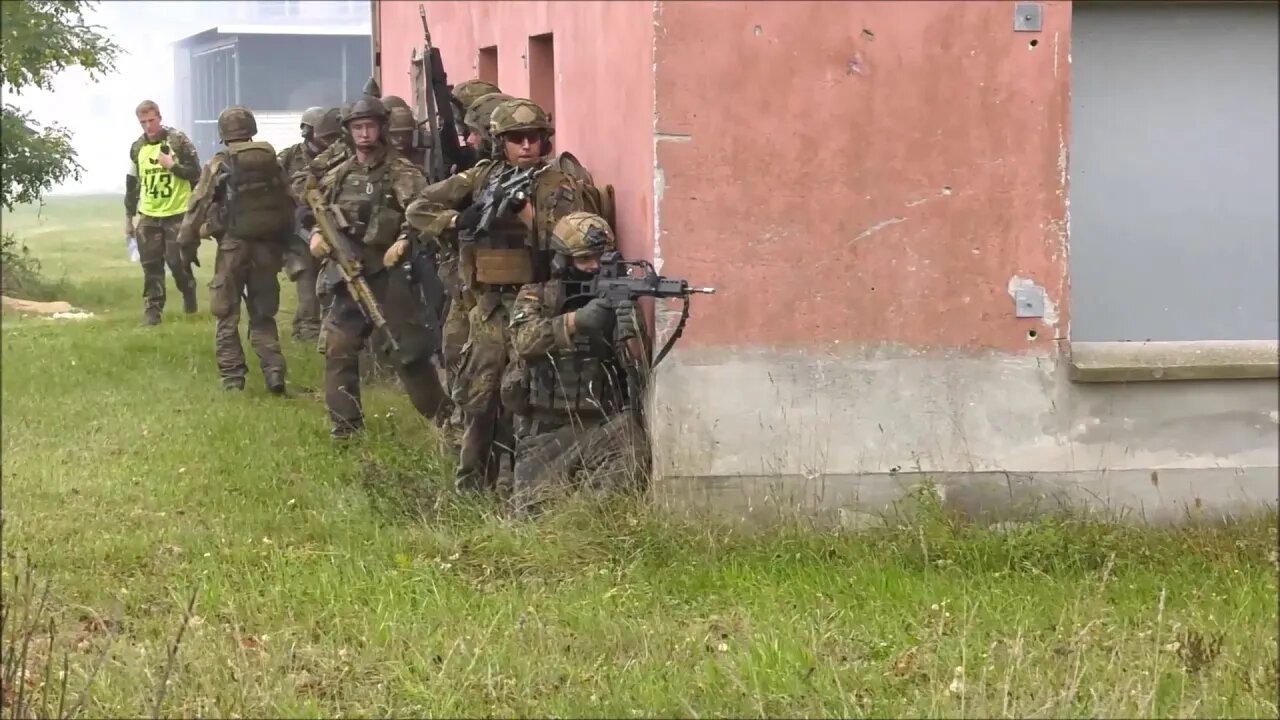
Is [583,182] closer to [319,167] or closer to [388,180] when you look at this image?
[388,180]

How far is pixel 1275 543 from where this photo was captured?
5531 mm

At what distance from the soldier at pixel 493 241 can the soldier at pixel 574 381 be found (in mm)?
159

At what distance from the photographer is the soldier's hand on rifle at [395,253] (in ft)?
24.8

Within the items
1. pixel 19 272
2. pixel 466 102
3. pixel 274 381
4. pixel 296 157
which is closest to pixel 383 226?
pixel 466 102

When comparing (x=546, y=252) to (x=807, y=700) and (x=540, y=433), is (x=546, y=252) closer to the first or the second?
(x=540, y=433)

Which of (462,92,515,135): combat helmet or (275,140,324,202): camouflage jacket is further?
(275,140,324,202): camouflage jacket

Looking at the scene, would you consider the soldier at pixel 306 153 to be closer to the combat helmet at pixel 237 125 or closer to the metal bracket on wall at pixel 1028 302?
the combat helmet at pixel 237 125

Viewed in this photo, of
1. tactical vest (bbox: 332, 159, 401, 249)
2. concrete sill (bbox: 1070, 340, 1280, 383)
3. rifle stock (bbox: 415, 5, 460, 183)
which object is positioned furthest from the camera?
rifle stock (bbox: 415, 5, 460, 183)

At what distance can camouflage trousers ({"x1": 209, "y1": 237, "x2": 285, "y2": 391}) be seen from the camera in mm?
9375

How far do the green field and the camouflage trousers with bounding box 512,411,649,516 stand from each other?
176mm

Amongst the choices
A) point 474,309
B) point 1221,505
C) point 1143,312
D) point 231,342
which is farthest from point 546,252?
point 231,342

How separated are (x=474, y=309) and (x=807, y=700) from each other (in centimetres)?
288

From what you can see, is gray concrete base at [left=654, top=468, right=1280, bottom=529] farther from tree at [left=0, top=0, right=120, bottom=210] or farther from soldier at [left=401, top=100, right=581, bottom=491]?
tree at [left=0, top=0, right=120, bottom=210]

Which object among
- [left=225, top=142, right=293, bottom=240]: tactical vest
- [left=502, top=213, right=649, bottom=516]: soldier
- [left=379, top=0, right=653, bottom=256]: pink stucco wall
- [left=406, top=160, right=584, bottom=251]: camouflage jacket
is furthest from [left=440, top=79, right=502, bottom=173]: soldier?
[left=502, top=213, right=649, bottom=516]: soldier
